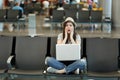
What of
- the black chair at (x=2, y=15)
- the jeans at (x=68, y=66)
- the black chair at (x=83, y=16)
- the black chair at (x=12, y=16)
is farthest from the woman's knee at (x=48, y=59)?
the black chair at (x=2, y=15)

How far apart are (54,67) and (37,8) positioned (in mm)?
11798

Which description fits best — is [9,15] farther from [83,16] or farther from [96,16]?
[96,16]

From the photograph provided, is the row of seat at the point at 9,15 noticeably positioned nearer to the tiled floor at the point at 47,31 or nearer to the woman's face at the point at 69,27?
the tiled floor at the point at 47,31

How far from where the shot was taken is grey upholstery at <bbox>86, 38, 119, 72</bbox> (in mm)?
4670

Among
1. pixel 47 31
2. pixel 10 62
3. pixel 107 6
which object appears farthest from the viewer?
pixel 107 6

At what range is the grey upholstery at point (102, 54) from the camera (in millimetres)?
4670

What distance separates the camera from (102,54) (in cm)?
473

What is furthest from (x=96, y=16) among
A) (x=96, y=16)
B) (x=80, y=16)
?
(x=80, y=16)

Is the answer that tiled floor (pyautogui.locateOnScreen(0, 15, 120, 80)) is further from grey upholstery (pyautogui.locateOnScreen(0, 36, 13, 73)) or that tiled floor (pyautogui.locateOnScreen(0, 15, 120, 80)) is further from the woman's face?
grey upholstery (pyautogui.locateOnScreen(0, 36, 13, 73))

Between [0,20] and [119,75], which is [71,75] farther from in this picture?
[0,20]

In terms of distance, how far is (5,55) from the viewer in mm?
4855

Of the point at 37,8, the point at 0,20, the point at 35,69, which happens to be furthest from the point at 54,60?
the point at 37,8

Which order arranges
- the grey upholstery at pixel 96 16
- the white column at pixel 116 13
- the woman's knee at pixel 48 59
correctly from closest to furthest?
the woman's knee at pixel 48 59
the grey upholstery at pixel 96 16
the white column at pixel 116 13

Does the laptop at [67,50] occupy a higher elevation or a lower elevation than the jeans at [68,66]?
higher
